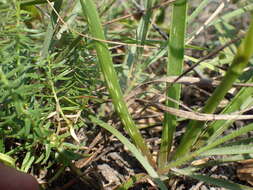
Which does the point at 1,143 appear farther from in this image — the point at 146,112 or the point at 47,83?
the point at 146,112

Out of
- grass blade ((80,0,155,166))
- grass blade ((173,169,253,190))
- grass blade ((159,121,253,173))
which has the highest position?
grass blade ((80,0,155,166))

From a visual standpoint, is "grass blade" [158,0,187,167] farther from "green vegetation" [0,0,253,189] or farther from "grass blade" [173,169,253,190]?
"grass blade" [173,169,253,190]

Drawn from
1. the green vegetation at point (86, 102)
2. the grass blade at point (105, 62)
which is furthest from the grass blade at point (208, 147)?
the grass blade at point (105, 62)

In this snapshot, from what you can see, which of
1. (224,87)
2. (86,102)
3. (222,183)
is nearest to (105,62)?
(86,102)

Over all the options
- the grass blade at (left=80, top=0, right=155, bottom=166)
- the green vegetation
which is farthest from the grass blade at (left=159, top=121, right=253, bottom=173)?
the grass blade at (left=80, top=0, right=155, bottom=166)

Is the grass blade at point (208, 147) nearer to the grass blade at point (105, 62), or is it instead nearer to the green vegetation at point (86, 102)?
the green vegetation at point (86, 102)

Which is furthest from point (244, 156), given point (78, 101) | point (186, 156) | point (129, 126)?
point (78, 101)

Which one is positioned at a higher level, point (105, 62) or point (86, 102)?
point (105, 62)

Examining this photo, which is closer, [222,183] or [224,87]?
[224,87]

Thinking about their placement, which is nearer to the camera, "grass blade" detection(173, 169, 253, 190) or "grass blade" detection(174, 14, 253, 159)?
"grass blade" detection(174, 14, 253, 159)

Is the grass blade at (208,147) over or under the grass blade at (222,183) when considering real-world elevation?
over

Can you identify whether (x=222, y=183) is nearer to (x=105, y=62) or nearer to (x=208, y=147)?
(x=208, y=147)
